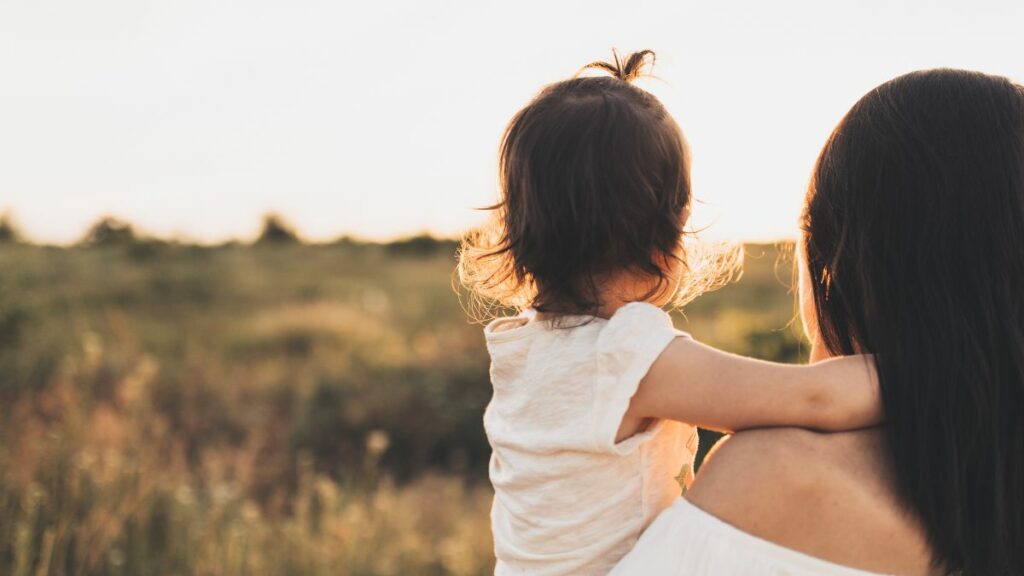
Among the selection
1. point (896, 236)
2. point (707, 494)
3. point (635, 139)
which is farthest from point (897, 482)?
point (635, 139)

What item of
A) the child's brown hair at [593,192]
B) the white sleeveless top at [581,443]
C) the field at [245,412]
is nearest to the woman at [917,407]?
the white sleeveless top at [581,443]

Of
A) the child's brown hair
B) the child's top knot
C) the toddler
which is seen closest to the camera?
the toddler

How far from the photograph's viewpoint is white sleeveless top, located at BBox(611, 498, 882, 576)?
1399mm

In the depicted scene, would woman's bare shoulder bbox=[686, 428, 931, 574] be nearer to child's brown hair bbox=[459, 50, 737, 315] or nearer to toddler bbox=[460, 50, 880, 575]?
toddler bbox=[460, 50, 880, 575]

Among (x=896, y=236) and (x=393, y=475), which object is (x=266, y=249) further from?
(x=896, y=236)

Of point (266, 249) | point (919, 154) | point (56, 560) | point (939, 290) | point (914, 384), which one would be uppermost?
point (919, 154)

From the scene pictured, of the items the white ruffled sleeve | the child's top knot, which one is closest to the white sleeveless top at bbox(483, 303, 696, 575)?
the white ruffled sleeve

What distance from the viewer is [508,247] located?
74.0 inches

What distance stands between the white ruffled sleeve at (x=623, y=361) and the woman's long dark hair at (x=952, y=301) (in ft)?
1.14

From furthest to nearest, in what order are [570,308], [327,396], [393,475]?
[327,396], [393,475], [570,308]

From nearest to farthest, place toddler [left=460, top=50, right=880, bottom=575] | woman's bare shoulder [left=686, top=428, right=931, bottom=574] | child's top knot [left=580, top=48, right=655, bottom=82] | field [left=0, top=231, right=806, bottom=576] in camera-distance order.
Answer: woman's bare shoulder [left=686, top=428, right=931, bottom=574] < toddler [left=460, top=50, right=880, bottom=575] < child's top knot [left=580, top=48, right=655, bottom=82] < field [left=0, top=231, right=806, bottom=576]

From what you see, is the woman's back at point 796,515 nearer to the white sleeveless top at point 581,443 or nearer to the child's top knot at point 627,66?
the white sleeveless top at point 581,443

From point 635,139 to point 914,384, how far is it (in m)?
0.68

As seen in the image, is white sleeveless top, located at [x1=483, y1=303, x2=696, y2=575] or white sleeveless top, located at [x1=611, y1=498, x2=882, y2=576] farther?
white sleeveless top, located at [x1=483, y1=303, x2=696, y2=575]
